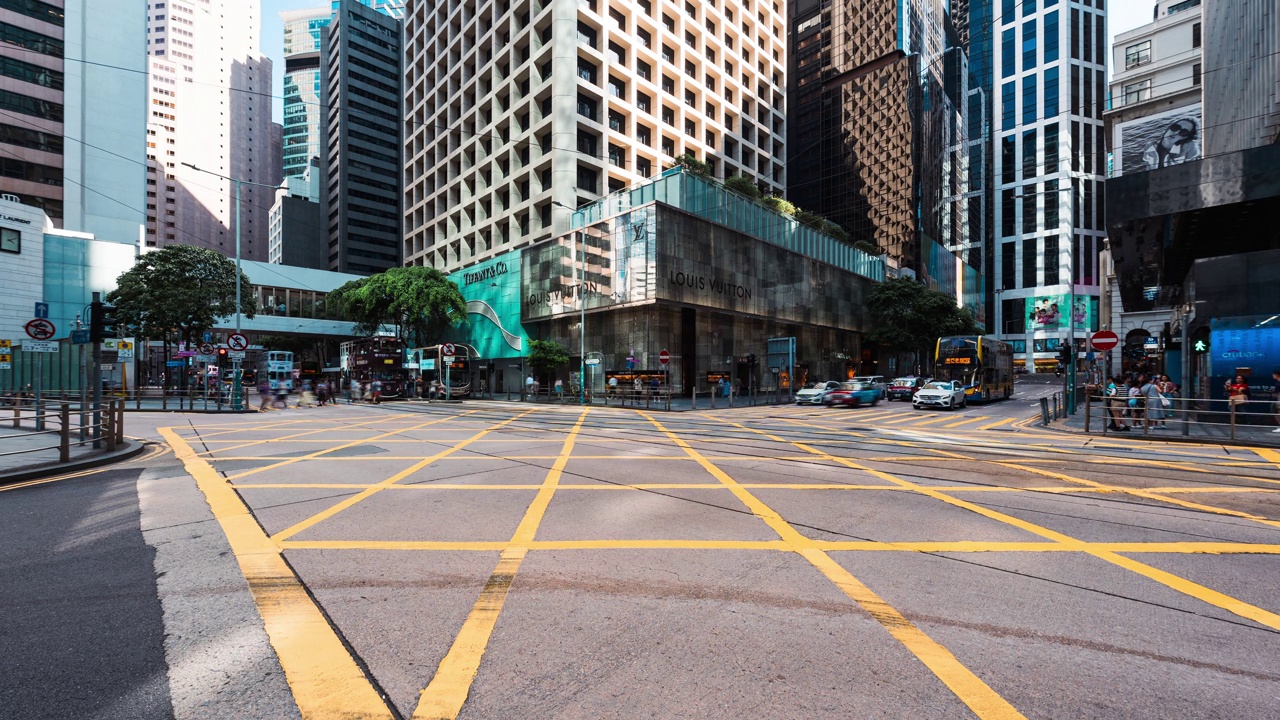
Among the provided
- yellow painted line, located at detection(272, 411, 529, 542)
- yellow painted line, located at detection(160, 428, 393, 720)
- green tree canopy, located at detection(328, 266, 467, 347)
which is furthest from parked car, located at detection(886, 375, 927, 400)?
yellow painted line, located at detection(160, 428, 393, 720)

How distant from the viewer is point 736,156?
53.2 meters

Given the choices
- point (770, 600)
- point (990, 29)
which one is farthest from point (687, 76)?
point (990, 29)

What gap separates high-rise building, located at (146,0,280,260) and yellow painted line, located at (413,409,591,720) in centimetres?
14644

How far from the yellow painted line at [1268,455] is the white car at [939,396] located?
13.5 metres

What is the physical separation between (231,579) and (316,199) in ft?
436

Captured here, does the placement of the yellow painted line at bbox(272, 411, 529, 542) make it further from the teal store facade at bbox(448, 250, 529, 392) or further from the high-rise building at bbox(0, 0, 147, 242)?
the high-rise building at bbox(0, 0, 147, 242)

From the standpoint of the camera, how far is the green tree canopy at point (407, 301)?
41469mm

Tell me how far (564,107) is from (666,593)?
40.5 metres

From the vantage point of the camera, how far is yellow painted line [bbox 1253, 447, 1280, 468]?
34.6ft

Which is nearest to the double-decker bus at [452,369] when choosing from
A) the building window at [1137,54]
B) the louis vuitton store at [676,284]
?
the louis vuitton store at [676,284]

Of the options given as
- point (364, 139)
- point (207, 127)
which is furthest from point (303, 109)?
point (364, 139)

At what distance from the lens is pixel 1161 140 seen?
4288 centimetres

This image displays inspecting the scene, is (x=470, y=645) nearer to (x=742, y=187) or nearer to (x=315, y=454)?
(x=315, y=454)

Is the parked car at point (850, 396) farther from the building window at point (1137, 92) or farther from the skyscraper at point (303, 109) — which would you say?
the skyscraper at point (303, 109)
